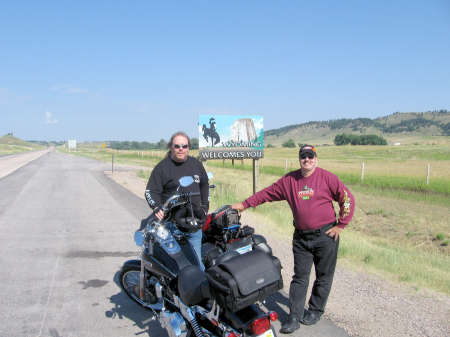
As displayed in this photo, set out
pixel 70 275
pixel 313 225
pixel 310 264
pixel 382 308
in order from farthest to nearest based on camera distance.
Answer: pixel 70 275 < pixel 382 308 < pixel 310 264 < pixel 313 225

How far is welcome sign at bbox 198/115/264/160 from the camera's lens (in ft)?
35.9

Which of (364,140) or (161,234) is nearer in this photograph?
(161,234)

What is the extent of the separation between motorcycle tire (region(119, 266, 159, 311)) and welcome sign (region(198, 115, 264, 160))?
6840 millimetres

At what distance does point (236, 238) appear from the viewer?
4.32 m

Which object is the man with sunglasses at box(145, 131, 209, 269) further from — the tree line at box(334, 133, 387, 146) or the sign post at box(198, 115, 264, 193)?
the tree line at box(334, 133, 387, 146)

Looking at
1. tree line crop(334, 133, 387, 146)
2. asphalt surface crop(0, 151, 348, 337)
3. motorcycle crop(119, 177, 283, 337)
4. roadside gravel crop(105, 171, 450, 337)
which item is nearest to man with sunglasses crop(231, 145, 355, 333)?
asphalt surface crop(0, 151, 348, 337)

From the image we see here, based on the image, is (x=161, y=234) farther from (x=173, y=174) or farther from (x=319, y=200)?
(x=319, y=200)

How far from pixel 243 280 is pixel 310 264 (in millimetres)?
1704

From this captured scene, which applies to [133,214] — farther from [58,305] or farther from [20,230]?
[58,305]

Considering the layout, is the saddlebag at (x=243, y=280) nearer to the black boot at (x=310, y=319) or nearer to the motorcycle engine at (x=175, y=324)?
the motorcycle engine at (x=175, y=324)

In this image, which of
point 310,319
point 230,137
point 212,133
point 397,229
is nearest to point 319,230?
point 310,319

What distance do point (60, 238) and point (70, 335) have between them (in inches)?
163

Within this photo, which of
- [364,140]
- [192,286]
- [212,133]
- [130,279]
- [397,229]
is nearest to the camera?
[192,286]

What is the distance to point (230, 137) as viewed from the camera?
36.9ft
